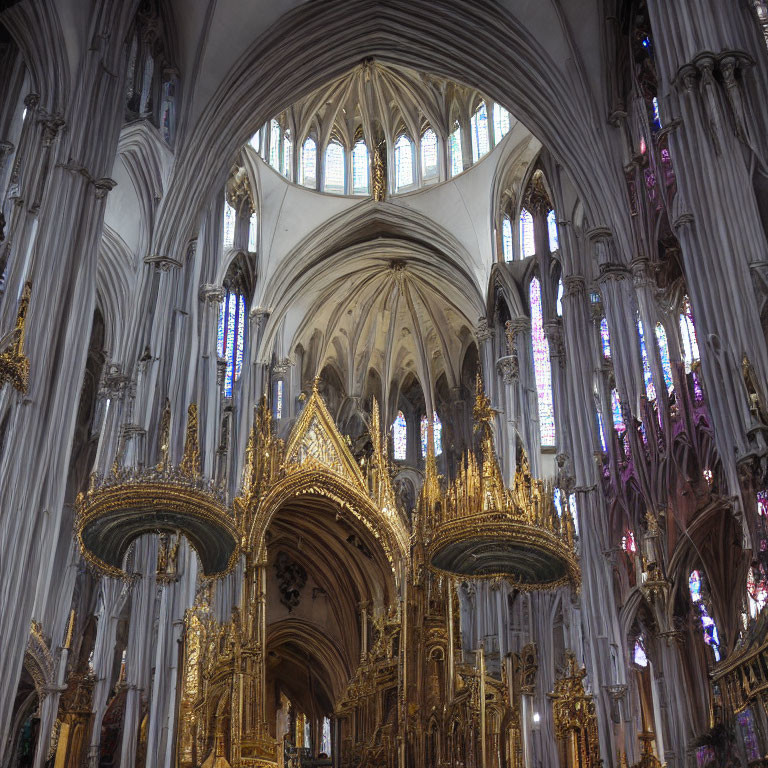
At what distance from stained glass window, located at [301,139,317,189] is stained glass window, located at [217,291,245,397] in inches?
161

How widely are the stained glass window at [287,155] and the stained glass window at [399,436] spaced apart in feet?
28.3

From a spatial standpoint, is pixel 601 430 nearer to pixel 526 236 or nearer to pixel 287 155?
pixel 526 236

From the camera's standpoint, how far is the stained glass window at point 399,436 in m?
32.5

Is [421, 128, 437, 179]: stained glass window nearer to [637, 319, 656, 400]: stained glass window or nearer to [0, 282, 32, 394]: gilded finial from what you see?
[637, 319, 656, 400]: stained glass window

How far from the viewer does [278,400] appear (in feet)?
96.4

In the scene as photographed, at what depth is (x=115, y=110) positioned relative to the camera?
1764 cm

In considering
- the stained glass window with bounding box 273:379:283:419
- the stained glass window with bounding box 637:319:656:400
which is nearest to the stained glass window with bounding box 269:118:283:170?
the stained glass window with bounding box 273:379:283:419

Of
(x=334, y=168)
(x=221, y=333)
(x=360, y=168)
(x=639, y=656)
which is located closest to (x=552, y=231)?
(x=360, y=168)

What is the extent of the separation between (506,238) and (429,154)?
13.6 ft

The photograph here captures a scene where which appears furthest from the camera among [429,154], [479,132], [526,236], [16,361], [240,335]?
[429,154]

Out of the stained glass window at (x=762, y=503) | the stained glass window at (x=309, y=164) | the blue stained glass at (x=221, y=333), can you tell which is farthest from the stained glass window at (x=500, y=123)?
the stained glass window at (x=762, y=503)

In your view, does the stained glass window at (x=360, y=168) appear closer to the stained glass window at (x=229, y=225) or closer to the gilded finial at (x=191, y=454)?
the stained glass window at (x=229, y=225)

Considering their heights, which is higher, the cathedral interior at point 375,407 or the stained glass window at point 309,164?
the stained glass window at point 309,164

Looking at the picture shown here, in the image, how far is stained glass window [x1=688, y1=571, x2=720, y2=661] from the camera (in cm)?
1711
